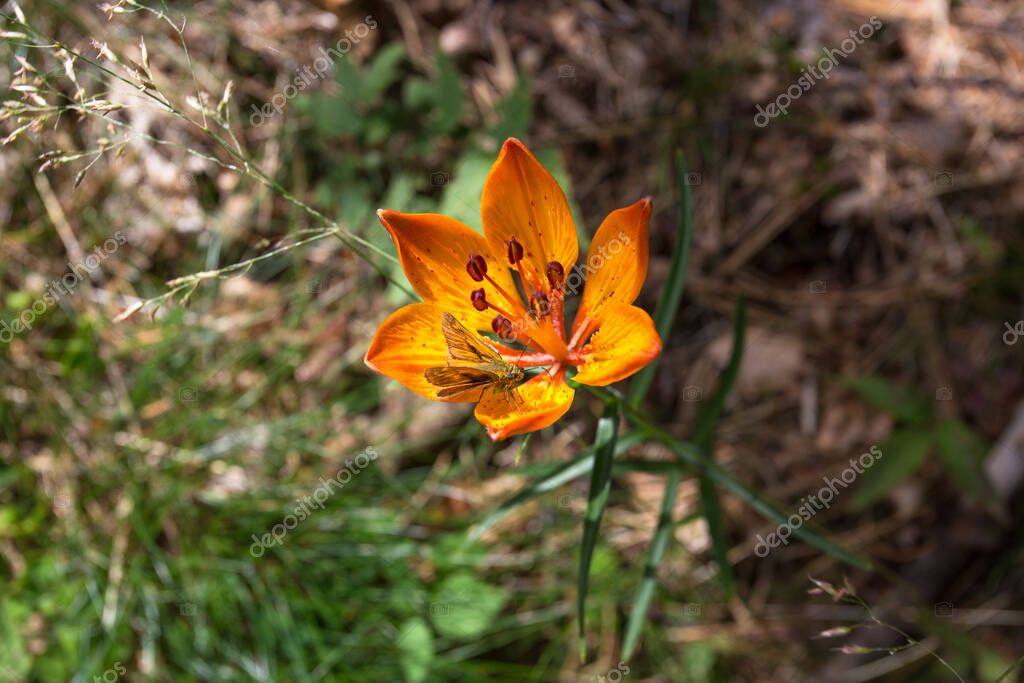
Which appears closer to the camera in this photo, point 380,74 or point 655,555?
point 655,555

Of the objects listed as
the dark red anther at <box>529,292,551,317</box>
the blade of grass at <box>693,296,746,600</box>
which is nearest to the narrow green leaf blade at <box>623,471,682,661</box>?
the blade of grass at <box>693,296,746,600</box>

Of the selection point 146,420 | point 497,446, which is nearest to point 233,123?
point 146,420

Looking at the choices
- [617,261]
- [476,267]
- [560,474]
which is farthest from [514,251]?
[560,474]

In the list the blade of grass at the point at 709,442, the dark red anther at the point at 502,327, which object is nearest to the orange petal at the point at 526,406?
the dark red anther at the point at 502,327

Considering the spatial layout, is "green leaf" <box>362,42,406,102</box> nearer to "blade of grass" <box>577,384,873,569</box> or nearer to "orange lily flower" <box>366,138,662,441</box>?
"orange lily flower" <box>366,138,662,441</box>

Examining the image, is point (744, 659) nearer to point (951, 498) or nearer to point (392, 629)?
point (951, 498)

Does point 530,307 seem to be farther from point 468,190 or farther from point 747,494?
point 468,190

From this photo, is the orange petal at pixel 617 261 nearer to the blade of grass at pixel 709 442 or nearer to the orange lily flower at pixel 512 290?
the orange lily flower at pixel 512 290
